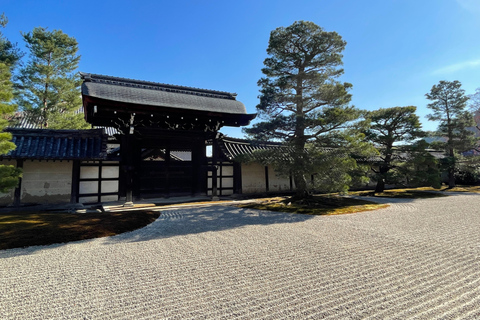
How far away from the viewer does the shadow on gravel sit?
5004 millimetres

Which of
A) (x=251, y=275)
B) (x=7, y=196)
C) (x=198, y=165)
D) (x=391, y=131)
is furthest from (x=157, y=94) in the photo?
(x=391, y=131)

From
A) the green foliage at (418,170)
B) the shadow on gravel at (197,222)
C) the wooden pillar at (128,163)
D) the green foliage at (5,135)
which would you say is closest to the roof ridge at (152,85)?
the wooden pillar at (128,163)

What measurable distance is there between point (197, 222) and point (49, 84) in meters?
13.7

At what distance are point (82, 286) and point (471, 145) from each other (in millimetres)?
23075

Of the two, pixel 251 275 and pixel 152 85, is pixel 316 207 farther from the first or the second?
pixel 152 85

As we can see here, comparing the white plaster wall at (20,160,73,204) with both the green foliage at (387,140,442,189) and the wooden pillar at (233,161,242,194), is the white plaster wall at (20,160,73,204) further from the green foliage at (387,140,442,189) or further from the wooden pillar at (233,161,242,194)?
the green foliage at (387,140,442,189)

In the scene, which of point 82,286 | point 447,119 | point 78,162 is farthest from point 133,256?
point 447,119

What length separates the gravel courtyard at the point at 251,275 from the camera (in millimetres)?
2232

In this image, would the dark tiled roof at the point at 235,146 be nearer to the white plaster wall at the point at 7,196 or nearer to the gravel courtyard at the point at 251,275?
the gravel courtyard at the point at 251,275

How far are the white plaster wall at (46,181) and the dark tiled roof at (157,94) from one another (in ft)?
10.5

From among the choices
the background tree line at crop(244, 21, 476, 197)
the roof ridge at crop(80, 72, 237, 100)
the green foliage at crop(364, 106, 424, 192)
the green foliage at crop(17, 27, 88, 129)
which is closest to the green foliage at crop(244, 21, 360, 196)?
the background tree line at crop(244, 21, 476, 197)

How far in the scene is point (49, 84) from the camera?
13.4 metres

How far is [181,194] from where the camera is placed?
11031 mm

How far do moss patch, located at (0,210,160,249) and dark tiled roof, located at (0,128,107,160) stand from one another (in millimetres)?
2341
